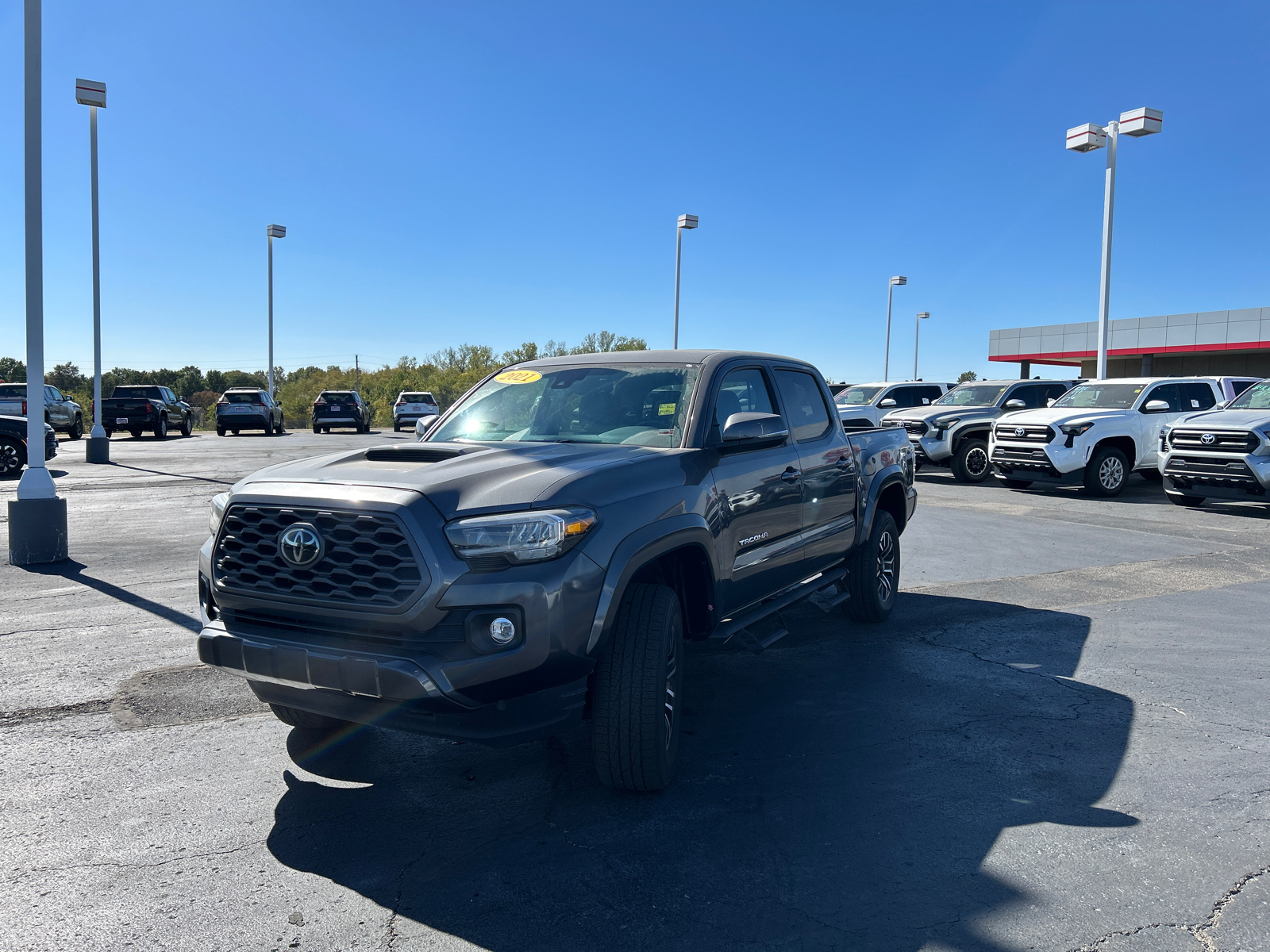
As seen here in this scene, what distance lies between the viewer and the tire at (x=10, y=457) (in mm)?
15328

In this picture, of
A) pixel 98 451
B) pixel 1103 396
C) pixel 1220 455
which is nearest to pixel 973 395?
pixel 1103 396

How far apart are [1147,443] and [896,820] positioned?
14.0m

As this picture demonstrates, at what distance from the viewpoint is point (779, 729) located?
442 centimetres

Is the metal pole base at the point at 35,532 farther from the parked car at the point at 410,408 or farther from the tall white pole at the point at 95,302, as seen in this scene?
the parked car at the point at 410,408

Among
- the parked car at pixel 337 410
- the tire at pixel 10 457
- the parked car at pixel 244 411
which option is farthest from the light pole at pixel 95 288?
the parked car at pixel 337 410

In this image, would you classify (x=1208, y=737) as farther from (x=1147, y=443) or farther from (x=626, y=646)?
→ (x=1147, y=443)

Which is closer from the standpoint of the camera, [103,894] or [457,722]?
[103,894]

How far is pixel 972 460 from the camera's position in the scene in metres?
17.8

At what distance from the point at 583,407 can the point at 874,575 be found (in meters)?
2.70

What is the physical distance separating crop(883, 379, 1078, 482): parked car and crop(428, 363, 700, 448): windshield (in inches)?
516

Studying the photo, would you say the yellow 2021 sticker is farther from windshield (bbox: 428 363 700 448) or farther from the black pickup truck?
the black pickup truck

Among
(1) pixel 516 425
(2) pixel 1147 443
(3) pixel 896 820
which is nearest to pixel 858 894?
(3) pixel 896 820

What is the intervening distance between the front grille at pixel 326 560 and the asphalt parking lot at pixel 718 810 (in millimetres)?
888

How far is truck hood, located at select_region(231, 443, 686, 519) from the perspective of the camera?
3.29 metres
